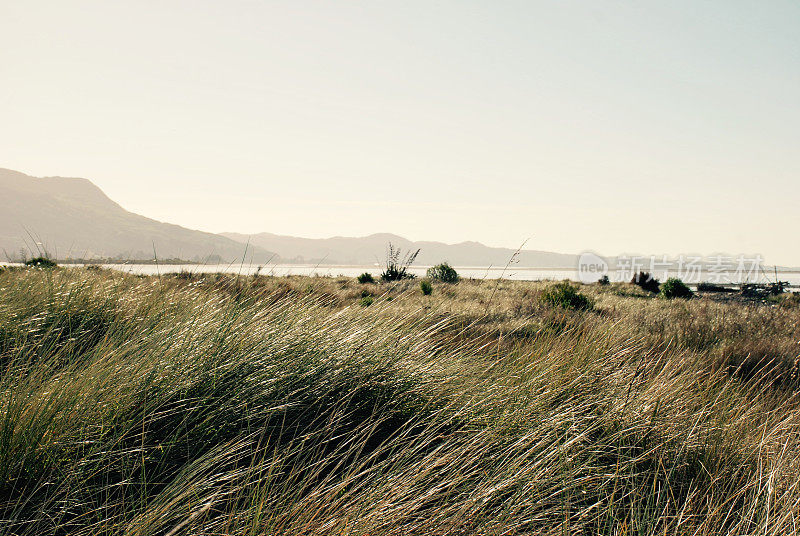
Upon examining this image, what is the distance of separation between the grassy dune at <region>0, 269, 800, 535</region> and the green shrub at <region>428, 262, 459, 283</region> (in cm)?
1522

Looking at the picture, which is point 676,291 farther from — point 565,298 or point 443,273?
point 565,298

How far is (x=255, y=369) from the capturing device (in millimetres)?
2580

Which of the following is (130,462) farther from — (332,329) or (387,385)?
(332,329)

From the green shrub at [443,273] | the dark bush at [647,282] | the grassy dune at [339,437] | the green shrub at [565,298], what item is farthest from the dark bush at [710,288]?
Answer: the grassy dune at [339,437]

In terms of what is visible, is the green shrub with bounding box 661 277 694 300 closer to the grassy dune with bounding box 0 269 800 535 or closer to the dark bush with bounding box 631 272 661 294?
the dark bush with bounding box 631 272 661 294

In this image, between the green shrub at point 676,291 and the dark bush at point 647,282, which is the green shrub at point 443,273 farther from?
the dark bush at point 647,282

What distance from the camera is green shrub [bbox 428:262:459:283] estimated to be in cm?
1930

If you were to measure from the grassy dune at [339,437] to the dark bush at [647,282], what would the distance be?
18.8m

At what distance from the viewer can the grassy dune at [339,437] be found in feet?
5.56

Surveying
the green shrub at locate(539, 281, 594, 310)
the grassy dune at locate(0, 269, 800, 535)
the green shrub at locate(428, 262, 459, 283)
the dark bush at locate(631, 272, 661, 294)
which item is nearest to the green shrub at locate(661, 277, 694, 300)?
the dark bush at locate(631, 272, 661, 294)

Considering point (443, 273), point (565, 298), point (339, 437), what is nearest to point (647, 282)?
point (443, 273)

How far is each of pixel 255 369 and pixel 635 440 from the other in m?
2.01

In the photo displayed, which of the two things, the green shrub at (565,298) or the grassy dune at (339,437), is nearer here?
the grassy dune at (339,437)

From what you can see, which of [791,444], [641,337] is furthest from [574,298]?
[791,444]
